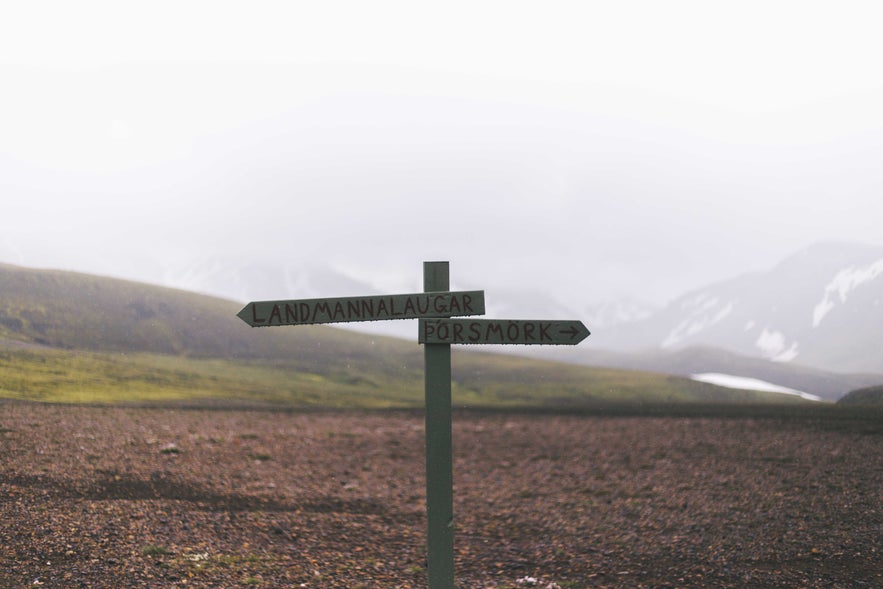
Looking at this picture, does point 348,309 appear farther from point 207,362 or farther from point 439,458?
point 207,362

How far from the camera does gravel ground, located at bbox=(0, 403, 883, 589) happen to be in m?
11.4

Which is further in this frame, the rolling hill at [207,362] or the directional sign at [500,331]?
the rolling hill at [207,362]

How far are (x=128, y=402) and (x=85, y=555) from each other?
1778 cm

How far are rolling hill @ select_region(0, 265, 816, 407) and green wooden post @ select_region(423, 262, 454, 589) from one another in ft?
32.9

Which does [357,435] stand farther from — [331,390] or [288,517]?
[331,390]

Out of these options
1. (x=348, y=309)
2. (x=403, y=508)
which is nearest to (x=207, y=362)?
(x=403, y=508)

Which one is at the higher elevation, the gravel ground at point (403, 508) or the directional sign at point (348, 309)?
the directional sign at point (348, 309)

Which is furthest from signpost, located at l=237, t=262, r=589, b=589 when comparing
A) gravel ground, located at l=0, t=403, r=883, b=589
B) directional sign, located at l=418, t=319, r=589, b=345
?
gravel ground, located at l=0, t=403, r=883, b=589

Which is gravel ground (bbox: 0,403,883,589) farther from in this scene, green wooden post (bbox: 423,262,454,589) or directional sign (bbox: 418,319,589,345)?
directional sign (bbox: 418,319,589,345)

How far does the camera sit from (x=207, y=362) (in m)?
52.1

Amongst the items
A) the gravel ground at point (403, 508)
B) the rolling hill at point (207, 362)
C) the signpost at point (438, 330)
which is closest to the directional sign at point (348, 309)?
the signpost at point (438, 330)

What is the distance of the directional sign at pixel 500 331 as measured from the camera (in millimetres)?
8586

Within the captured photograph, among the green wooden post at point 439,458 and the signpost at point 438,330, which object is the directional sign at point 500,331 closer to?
the signpost at point 438,330

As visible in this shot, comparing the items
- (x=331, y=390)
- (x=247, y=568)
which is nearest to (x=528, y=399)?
(x=331, y=390)
